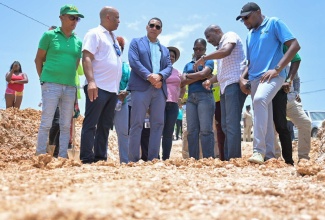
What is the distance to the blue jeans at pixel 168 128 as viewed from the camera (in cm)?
597

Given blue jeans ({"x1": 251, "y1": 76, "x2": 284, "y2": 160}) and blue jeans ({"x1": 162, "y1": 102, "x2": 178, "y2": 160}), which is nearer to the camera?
blue jeans ({"x1": 251, "y1": 76, "x2": 284, "y2": 160})

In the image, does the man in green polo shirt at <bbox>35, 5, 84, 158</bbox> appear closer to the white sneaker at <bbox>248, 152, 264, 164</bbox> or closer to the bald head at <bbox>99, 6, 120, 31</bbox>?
the bald head at <bbox>99, 6, 120, 31</bbox>

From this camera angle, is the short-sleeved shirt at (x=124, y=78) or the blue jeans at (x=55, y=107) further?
the short-sleeved shirt at (x=124, y=78)

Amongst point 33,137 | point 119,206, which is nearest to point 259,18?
point 119,206

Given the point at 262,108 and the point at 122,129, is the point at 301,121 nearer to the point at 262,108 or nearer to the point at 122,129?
the point at 262,108

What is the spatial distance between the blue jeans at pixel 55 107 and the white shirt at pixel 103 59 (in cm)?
36

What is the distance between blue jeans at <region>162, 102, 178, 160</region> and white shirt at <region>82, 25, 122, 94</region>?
130 cm

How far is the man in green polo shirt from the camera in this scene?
487 centimetres

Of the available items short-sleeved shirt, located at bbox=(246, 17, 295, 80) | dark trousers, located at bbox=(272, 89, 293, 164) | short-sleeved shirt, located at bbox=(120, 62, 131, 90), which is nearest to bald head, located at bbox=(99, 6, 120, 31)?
short-sleeved shirt, located at bbox=(120, 62, 131, 90)

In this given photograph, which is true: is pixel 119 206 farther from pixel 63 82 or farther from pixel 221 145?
pixel 221 145

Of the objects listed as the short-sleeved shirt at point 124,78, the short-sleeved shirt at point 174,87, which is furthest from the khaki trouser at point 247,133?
the short-sleeved shirt at point 124,78

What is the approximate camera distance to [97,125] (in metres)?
5.05

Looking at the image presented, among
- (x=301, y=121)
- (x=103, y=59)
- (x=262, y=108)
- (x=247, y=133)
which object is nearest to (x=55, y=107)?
(x=103, y=59)

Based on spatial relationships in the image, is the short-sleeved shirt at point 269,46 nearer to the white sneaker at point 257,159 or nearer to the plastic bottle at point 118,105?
the white sneaker at point 257,159
